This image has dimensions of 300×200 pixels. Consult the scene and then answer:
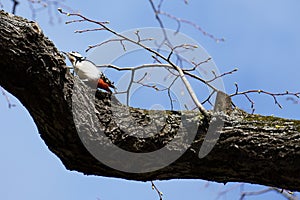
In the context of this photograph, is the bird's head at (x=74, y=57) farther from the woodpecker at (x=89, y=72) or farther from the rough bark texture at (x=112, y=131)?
the rough bark texture at (x=112, y=131)

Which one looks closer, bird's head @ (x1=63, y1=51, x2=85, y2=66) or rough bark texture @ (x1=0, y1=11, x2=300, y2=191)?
rough bark texture @ (x1=0, y1=11, x2=300, y2=191)

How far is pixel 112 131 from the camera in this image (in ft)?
5.60

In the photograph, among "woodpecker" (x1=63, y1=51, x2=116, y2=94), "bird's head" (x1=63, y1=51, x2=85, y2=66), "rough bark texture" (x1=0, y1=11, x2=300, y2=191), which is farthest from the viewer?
"bird's head" (x1=63, y1=51, x2=85, y2=66)

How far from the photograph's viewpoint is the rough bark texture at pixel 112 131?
160cm

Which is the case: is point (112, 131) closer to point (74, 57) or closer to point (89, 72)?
point (89, 72)

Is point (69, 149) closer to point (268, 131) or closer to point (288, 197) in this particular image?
point (268, 131)

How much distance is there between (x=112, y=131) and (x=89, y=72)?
2.07 ft

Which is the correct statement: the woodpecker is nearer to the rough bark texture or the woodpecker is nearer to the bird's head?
the bird's head

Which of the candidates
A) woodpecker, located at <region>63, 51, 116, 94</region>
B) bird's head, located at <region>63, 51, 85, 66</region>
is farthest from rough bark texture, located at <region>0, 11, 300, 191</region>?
bird's head, located at <region>63, 51, 85, 66</region>

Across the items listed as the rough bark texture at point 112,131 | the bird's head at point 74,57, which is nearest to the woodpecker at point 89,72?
the bird's head at point 74,57

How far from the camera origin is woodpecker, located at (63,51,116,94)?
7.17 feet

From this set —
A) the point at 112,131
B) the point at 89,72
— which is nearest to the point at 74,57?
the point at 89,72

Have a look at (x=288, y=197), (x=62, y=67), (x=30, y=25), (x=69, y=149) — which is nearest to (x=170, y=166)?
(x=69, y=149)

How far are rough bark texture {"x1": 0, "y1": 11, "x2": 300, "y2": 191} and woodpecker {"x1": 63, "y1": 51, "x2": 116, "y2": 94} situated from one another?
45 cm
